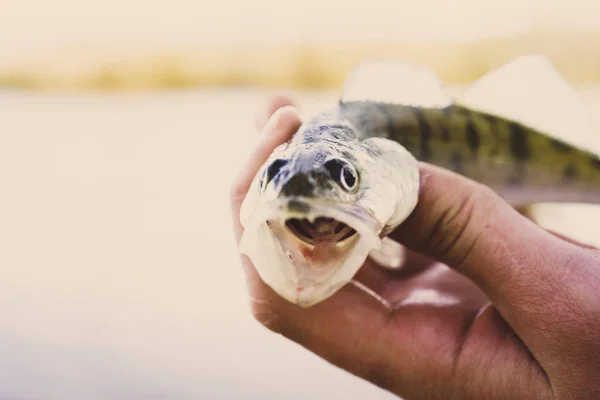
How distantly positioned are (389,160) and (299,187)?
23 cm

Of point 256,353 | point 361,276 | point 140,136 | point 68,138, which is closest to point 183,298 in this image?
point 256,353

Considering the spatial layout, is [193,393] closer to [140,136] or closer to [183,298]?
[183,298]

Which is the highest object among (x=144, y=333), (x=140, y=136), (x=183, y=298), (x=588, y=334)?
(x=140, y=136)

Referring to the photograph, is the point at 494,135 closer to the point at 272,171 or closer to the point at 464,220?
the point at 464,220

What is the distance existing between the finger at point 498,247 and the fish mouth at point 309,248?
0.18 m

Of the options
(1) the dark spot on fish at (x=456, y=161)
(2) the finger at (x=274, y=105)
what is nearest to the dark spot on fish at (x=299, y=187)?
(2) the finger at (x=274, y=105)

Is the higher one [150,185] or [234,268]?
[150,185]

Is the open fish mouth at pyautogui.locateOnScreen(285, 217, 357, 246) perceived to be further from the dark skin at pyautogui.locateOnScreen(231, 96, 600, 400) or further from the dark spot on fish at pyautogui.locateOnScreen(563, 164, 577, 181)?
the dark spot on fish at pyautogui.locateOnScreen(563, 164, 577, 181)

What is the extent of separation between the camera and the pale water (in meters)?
1.18

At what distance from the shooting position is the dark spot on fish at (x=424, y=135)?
41.7 inches

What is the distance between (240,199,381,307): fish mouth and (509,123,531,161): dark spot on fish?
69 cm

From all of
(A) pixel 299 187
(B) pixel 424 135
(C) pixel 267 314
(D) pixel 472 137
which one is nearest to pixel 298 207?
(A) pixel 299 187

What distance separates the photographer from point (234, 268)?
1.60 metres

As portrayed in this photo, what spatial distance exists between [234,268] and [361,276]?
66cm
